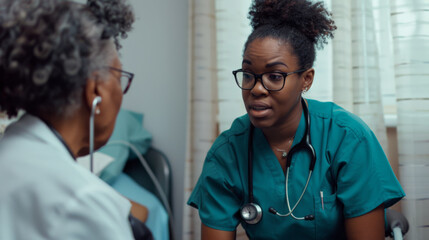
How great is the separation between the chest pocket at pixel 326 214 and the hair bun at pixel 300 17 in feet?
1.58

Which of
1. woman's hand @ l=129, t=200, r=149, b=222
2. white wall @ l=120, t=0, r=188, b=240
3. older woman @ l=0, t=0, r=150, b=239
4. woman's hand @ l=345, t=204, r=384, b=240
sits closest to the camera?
older woman @ l=0, t=0, r=150, b=239

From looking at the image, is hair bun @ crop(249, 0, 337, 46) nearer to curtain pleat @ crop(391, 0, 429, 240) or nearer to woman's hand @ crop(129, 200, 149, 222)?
curtain pleat @ crop(391, 0, 429, 240)

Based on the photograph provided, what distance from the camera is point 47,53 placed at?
0.71 m

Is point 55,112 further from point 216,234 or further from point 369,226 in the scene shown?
point 369,226

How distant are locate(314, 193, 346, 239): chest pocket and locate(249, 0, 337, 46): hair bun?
481 millimetres

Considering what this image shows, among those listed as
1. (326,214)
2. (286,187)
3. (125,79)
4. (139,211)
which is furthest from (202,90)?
(125,79)

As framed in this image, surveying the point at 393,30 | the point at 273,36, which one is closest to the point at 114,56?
the point at 273,36

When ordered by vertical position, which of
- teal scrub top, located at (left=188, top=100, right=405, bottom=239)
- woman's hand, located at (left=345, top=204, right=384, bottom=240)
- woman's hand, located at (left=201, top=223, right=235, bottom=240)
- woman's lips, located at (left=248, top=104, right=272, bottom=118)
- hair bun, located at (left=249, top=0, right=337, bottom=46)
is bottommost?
woman's hand, located at (left=201, top=223, right=235, bottom=240)

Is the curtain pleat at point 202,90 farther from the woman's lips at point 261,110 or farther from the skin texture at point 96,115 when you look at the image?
the skin texture at point 96,115

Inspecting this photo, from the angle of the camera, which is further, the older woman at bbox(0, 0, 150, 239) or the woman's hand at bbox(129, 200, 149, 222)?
the woman's hand at bbox(129, 200, 149, 222)

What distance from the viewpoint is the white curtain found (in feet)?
5.15

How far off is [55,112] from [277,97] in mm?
657

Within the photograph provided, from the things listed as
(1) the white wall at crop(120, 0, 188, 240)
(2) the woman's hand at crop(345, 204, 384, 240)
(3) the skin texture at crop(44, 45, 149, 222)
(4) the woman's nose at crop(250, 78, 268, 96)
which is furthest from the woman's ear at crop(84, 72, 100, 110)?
(1) the white wall at crop(120, 0, 188, 240)

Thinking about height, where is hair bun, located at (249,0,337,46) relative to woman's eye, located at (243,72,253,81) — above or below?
above
